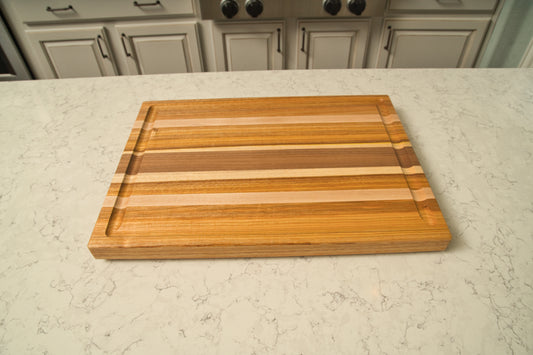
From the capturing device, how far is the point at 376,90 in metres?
0.79

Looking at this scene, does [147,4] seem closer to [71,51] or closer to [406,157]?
[71,51]

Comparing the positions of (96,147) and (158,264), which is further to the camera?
(96,147)

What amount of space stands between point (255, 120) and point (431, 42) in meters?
1.36

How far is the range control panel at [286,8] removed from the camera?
139 cm

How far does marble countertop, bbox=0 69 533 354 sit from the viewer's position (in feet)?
1.23

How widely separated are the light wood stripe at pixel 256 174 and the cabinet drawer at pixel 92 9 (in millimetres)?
1249

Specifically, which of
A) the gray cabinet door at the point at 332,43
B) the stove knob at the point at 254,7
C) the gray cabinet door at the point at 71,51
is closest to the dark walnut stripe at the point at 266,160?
the stove knob at the point at 254,7

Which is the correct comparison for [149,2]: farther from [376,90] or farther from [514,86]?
[514,86]

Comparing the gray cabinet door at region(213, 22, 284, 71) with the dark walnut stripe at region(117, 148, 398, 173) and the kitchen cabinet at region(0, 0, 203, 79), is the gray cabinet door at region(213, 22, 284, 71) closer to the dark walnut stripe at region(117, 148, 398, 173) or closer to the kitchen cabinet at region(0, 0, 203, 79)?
the kitchen cabinet at region(0, 0, 203, 79)

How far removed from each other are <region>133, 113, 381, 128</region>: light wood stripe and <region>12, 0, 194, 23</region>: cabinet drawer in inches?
42.9

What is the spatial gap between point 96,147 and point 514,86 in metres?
0.99

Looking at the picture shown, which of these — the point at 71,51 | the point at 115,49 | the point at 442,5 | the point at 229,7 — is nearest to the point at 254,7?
the point at 229,7

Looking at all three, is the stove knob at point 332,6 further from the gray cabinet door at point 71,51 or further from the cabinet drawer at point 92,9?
the gray cabinet door at point 71,51

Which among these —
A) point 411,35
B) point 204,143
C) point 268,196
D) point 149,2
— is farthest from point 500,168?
point 149,2
